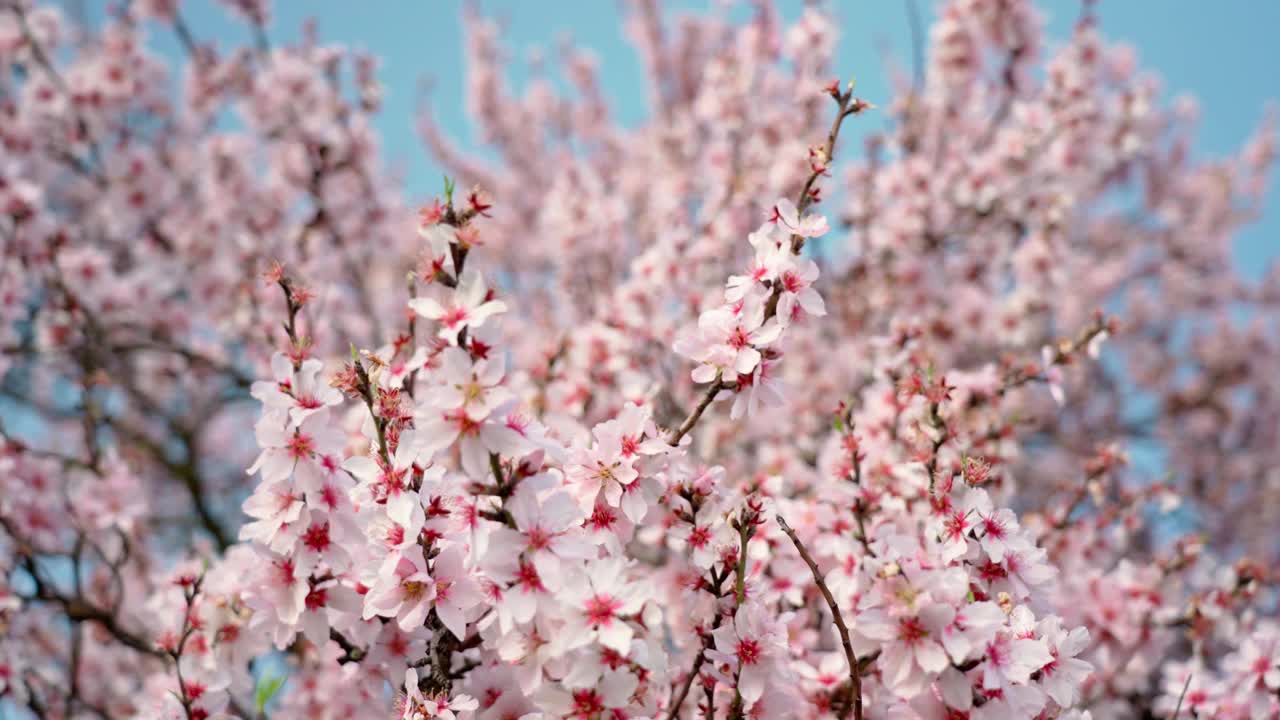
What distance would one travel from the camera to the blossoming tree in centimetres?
174

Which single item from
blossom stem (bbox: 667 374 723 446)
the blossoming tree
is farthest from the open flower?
blossom stem (bbox: 667 374 723 446)

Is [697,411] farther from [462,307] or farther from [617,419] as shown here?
[462,307]

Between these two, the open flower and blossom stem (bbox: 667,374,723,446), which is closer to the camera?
the open flower

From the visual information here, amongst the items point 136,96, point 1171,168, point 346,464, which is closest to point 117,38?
point 136,96

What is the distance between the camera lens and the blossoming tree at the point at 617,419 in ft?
Answer: 5.71

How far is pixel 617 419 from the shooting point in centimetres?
194

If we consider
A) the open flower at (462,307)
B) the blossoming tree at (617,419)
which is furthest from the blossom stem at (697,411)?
the open flower at (462,307)

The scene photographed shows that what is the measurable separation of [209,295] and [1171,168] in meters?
11.4

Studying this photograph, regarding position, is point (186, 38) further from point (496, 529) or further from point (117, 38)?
point (496, 529)

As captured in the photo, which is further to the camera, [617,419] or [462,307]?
[617,419]

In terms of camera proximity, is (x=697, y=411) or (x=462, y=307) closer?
(x=462, y=307)

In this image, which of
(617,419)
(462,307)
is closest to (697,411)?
(617,419)

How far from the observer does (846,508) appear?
274 centimetres

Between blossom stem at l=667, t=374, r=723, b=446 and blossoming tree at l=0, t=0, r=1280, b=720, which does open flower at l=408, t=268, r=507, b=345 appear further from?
blossom stem at l=667, t=374, r=723, b=446
